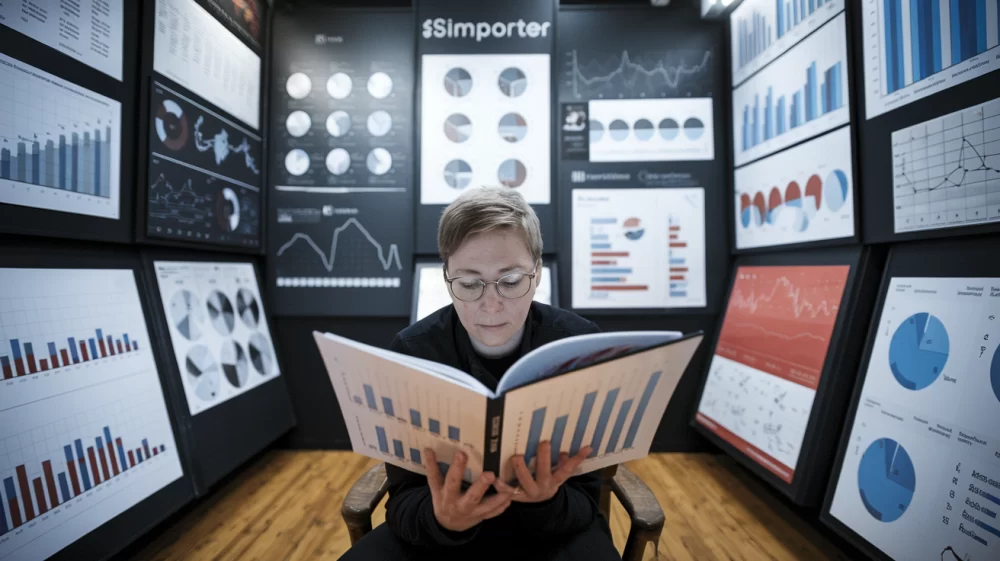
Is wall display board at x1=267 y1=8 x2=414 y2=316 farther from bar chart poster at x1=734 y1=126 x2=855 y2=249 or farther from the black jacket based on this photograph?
bar chart poster at x1=734 y1=126 x2=855 y2=249

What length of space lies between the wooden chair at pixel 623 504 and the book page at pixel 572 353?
37cm

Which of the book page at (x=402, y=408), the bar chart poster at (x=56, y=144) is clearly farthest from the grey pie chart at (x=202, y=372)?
the book page at (x=402, y=408)

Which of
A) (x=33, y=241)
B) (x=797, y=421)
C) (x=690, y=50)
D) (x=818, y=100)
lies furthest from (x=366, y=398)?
(x=690, y=50)

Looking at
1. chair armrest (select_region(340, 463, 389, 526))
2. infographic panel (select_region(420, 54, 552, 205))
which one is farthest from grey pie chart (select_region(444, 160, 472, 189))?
chair armrest (select_region(340, 463, 389, 526))

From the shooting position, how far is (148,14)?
5.49ft

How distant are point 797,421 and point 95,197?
2.76 metres

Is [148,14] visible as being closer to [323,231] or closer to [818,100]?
[323,231]

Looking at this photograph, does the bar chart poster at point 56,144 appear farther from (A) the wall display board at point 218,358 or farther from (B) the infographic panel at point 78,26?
(A) the wall display board at point 218,358

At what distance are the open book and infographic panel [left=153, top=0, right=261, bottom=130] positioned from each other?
1.87m

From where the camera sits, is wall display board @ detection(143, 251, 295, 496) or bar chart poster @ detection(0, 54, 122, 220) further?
wall display board @ detection(143, 251, 295, 496)

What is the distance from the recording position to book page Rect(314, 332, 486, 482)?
2.09ft

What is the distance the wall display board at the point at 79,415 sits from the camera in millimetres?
1200

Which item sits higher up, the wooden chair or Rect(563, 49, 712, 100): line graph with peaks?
Rect(563, 49, 712, 100): line graph with peaks

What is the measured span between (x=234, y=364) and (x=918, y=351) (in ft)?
8.94
